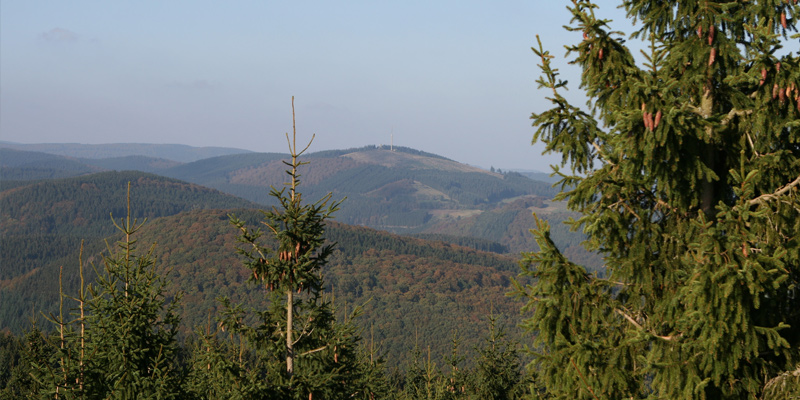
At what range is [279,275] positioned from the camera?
11.1 meters

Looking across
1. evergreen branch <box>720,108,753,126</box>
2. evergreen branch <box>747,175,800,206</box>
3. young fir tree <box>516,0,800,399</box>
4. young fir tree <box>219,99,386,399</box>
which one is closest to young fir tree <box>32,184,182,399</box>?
young fir tree <box>219,99,386,399</box>

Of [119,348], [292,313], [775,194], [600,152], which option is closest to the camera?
[775,194]

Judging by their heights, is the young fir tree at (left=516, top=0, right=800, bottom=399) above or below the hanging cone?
below

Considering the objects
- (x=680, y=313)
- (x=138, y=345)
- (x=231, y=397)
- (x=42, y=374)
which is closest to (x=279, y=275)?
(x=231, y=397)

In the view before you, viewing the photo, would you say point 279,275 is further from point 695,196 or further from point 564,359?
point 695,196

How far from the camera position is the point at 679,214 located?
7793 millimetres

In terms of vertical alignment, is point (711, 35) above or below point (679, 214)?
above

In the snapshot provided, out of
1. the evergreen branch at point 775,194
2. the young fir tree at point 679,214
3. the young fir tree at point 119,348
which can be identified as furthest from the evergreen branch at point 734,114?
the young fir tree at point 119,348

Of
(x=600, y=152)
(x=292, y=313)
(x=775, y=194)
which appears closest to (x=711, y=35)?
(x=600, y=152)

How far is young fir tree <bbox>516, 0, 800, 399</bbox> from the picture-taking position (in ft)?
20.9

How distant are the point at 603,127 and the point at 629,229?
1.45 metres

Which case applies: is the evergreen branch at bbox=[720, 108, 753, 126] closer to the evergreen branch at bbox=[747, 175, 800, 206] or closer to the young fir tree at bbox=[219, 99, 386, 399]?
the evergreen branch at bbox=[747, 175, 800, 206]

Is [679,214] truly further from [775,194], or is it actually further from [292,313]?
[292,313]

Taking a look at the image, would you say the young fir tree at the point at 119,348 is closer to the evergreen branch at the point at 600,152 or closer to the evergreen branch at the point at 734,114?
the evergreen branch at the point at 600,152
